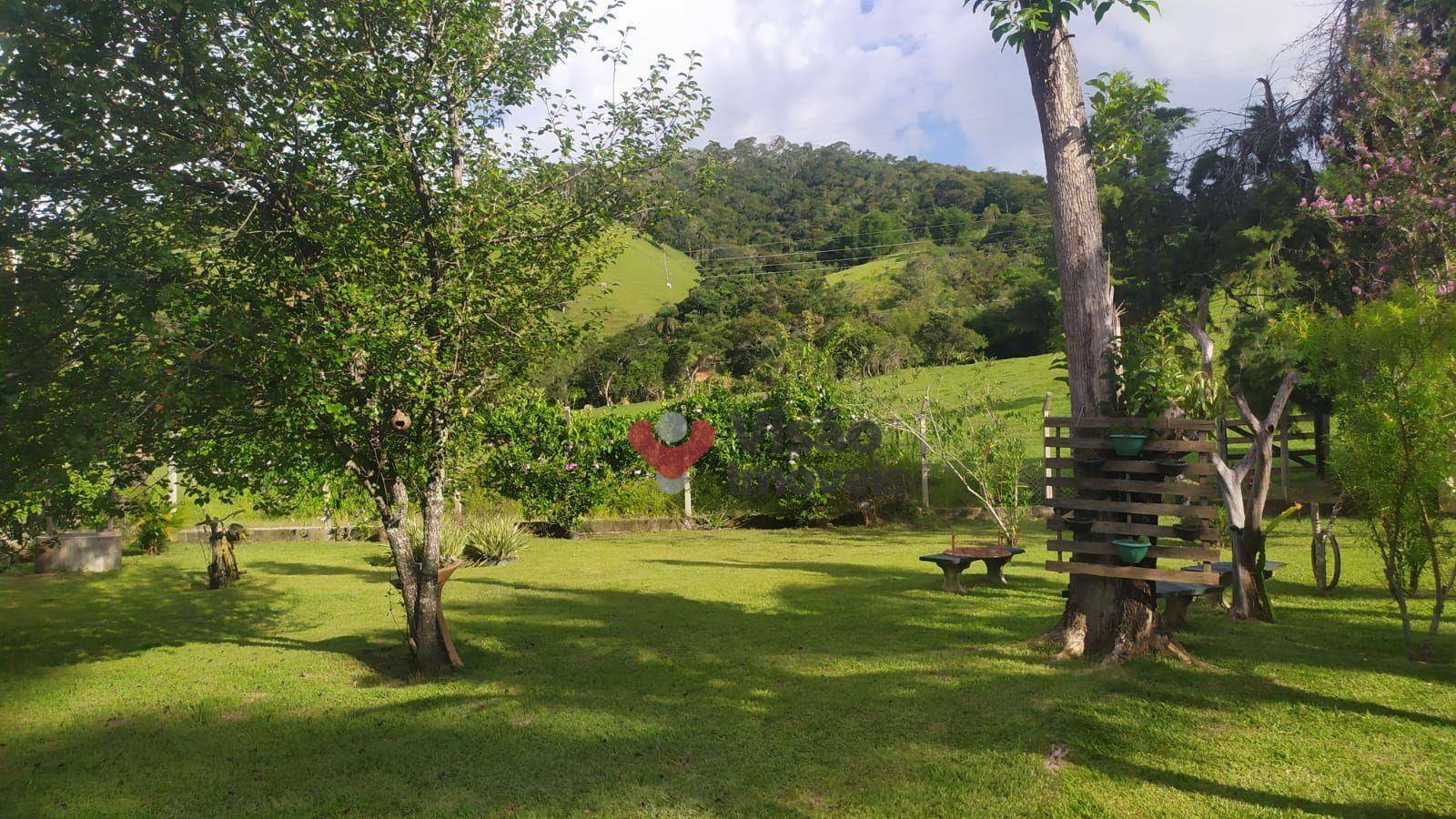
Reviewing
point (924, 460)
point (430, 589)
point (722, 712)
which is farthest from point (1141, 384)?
point (924, 460)

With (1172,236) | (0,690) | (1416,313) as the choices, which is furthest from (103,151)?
(1172,236)

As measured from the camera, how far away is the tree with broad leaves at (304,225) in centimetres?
469

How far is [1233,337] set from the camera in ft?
44.4

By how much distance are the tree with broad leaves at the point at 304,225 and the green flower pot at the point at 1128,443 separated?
12.9 feet

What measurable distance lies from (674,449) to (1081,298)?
10185 mm

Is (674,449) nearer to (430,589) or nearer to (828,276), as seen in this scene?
(430,589)

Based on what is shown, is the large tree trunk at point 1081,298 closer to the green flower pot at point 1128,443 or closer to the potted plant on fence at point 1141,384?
the potted plant on fence at point 1141,384

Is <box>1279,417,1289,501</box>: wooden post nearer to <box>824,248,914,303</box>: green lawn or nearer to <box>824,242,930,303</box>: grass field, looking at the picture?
<box>824,248,914,303</box>: green lawn

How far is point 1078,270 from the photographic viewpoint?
6062 millimetres

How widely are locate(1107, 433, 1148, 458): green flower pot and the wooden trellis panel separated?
4 centimetres

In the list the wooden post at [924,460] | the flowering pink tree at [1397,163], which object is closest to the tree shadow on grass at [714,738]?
the wooden post at [924,460]

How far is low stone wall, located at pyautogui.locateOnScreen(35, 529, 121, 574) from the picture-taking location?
11.2 metres

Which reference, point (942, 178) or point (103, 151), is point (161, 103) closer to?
point (103, 151)

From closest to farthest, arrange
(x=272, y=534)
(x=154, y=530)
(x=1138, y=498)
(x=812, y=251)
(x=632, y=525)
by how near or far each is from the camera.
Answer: (x=1138, y=498) → (x=154, y=530) → (x=272, y=534) → (x=632, y=525) → (x=812, y=251)
